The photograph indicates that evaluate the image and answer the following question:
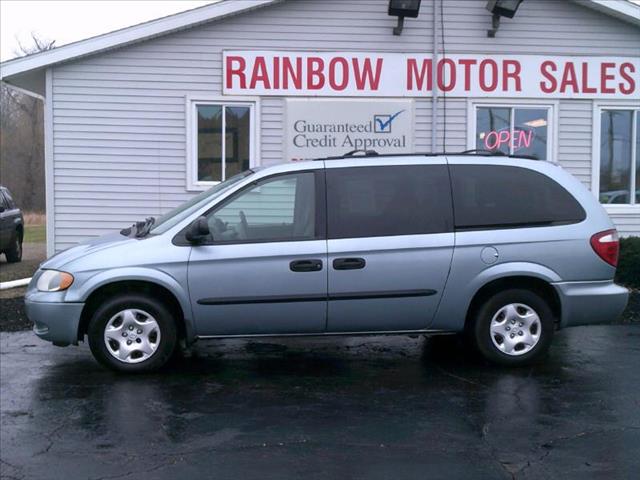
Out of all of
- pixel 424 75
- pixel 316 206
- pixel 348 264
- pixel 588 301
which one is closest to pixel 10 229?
pixel 424 75

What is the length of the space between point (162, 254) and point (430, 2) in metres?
7.49

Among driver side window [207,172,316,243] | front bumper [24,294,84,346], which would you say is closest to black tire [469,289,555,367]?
driver side window [207,172,316,243]

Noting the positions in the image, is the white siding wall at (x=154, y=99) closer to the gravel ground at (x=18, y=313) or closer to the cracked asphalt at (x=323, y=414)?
the gravel ground at (x=18, y=313)

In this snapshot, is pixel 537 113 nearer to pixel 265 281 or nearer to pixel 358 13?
pixel 358 13

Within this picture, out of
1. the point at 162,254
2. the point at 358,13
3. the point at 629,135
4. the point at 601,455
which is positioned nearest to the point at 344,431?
the point at 601,455

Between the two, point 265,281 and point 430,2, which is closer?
point 265,281

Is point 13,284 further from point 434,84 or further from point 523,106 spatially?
point 523,106

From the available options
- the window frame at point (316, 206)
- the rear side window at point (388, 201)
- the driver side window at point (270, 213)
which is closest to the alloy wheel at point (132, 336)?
the window frame at point (316, 206)

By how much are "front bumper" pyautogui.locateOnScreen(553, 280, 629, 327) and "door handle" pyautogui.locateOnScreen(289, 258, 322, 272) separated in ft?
6.66

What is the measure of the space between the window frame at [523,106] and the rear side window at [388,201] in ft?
18.6

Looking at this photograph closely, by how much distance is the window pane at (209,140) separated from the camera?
12.4 meters

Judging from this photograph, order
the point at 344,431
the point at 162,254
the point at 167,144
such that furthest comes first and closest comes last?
the point at 167,144 → the point at 162,254 → the point at 344,431

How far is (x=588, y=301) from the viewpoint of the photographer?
7.01 metres

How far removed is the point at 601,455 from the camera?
497cm
